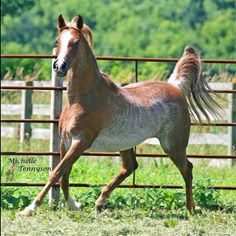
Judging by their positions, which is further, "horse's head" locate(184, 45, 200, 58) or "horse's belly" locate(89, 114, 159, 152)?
"horse's head" locate(184, 45, 200, 58)

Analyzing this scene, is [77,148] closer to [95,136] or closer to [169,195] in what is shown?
[95,136]

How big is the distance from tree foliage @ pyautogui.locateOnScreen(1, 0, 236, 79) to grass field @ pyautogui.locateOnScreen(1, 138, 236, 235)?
33934 millimetres

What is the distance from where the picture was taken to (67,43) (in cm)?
899

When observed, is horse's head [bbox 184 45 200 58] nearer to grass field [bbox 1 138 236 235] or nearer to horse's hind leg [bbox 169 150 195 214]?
horse's hind leg [bbox 169 150 195 214]

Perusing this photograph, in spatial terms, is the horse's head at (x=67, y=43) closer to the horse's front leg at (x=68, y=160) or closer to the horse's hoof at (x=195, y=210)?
the horse's front leg at (x=68, y=160)

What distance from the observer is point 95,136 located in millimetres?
9250

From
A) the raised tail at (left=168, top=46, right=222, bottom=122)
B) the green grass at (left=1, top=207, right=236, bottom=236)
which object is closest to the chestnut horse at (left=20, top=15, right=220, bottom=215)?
the raised tail at (left=168, top=46, right=222, bottom=122)

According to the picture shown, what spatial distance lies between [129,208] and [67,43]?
2.02 m

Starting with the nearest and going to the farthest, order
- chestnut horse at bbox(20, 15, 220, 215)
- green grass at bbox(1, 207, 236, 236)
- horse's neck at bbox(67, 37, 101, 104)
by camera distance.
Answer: green grass at bbox(1, 207, 236, 236) < chestnut horse at bbox(20, 15, 220, 215) < horse's neck at bbox(67, 37, 101, 104)

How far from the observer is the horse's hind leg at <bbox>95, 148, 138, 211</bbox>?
973 cm

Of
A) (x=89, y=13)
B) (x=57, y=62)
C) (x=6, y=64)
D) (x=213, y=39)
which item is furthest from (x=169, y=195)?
(x=89, y=13)

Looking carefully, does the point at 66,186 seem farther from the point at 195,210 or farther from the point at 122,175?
the point at 195,210

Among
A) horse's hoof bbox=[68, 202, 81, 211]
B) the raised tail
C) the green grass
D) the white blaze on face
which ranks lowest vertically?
the green grass

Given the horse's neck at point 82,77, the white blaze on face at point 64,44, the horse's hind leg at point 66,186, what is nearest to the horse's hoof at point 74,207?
the horse's hind leg at point 66,186
